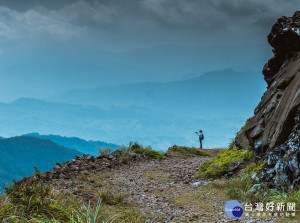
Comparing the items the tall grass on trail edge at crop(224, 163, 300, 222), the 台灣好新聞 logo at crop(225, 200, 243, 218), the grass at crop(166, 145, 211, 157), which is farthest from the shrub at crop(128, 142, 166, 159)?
the 台灣好新聞 logo at crop(225, 200, 243, 218)

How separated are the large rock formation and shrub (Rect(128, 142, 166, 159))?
18.8 ft

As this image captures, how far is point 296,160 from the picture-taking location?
8.26 m

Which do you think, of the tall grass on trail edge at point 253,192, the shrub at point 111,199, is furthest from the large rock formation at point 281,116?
the shrub at point 111,199

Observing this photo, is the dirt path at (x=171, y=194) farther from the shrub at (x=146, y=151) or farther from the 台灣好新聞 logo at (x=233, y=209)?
the shrub at (x=146, y=151)

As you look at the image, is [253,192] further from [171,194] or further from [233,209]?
[171,194]

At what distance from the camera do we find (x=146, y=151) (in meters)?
19.1

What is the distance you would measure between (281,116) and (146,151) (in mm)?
9764

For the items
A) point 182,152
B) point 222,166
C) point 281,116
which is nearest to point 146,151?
point 182,152

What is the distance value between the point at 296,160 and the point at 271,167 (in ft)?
3.44

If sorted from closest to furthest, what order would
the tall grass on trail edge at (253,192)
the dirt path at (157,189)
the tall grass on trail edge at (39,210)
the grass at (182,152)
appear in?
1. the tall grass on trail edge at (39,210)
2. the tall grass on trail edge at (253,192)
3. the dirt path at (157,189)
4. the grass at (182,152)

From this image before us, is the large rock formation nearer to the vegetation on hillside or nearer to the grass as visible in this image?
the vegetation on hillside

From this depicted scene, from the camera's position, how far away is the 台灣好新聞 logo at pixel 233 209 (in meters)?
7.48

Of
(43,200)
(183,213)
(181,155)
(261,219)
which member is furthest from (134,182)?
(181,155)

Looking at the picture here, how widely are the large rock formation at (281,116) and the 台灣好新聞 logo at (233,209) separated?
1.10m
